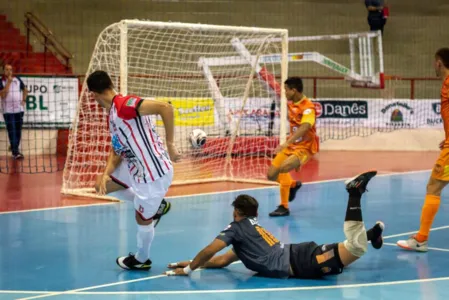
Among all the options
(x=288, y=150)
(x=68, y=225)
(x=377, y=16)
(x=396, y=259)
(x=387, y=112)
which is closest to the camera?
(x=396, y=259)

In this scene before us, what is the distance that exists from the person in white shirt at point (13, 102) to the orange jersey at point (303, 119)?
7942 mm

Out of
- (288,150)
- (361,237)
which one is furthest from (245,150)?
(361,237)

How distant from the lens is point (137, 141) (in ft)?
22.8

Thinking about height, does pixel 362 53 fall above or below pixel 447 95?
above

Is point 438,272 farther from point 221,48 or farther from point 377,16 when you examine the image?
point 377,16

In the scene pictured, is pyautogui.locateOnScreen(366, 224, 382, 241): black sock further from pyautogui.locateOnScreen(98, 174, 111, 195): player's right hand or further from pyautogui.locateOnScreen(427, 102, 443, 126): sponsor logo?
pyautogui.locateOnScreen(427, 102, 443, 126): sponsor logo

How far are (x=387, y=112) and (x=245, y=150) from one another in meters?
5.18

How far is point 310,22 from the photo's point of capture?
2442cm

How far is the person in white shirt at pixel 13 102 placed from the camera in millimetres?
16469

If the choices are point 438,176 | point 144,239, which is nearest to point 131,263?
point 144,239

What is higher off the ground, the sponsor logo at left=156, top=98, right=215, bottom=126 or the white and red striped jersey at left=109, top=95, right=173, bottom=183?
the sponsor logo at left=156, top=98, right=215, bottom=126

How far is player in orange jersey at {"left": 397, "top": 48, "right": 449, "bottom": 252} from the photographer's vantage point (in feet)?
26.4

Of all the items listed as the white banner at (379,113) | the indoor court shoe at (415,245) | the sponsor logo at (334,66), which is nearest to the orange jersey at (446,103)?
the indoor court shoe at (415,245)

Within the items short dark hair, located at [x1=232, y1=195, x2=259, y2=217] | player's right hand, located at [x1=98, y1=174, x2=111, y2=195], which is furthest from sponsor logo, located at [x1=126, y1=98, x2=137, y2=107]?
short dark hair, located at [x1=232, y1=195, x2=259, y2=217]
